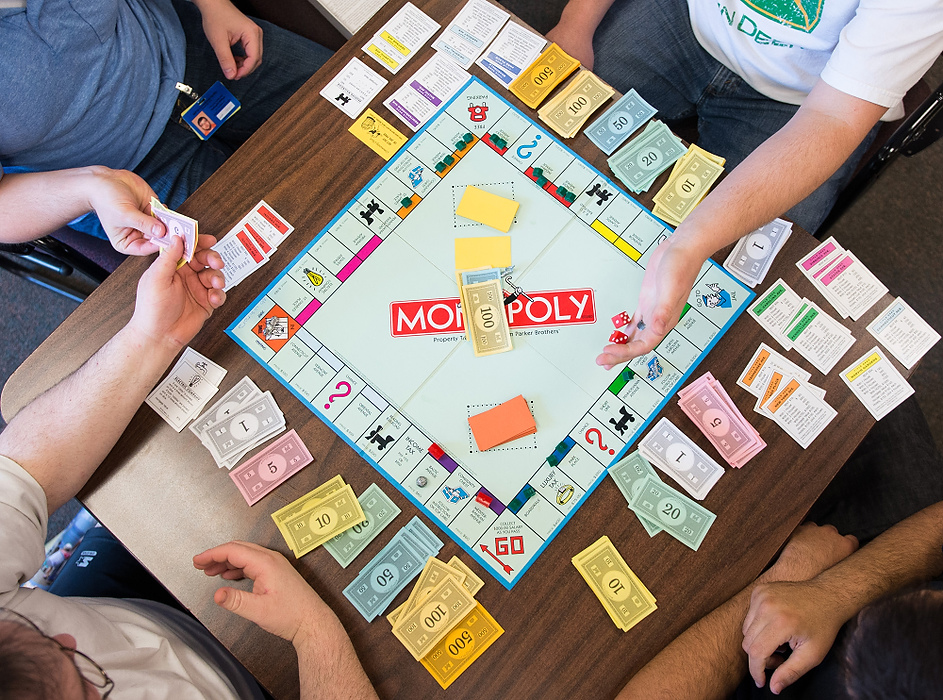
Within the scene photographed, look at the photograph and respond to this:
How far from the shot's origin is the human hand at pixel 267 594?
1136 millimetres

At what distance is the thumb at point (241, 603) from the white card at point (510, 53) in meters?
1.26

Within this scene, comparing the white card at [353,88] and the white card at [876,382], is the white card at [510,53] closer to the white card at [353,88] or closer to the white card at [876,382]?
the white card at [353,88]

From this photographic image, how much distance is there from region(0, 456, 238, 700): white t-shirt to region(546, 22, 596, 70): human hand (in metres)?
1.69

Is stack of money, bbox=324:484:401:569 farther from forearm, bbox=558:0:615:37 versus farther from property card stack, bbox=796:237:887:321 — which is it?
forearm, bbox=558:0:615:37

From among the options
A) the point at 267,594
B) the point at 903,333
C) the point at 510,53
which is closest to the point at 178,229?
the point at 267,594

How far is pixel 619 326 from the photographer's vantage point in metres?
1.32

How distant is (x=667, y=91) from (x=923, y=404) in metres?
1.54

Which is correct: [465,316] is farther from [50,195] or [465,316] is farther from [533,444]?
[50,195]

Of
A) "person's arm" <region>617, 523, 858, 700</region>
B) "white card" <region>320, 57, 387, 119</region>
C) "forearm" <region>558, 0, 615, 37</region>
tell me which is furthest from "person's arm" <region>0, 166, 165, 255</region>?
"person's arm" <region>617, 523, 858, 700</region>

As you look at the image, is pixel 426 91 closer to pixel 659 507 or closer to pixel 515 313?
pixel 515 313

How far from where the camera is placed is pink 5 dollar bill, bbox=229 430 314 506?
1.25 meters

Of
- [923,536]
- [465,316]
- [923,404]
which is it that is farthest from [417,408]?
[923,404]

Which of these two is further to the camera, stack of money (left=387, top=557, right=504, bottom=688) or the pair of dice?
the pair of dice

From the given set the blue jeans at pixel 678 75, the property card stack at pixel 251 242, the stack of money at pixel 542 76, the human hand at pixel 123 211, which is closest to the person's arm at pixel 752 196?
the blue jeans at pixel 678 75
